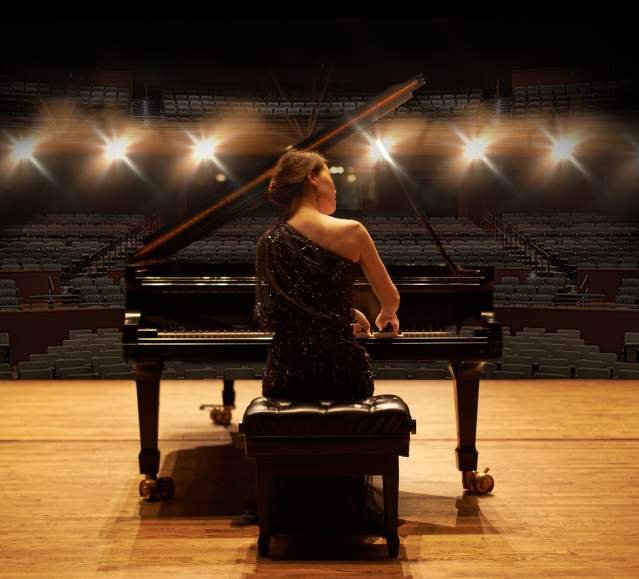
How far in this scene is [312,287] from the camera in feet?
6.16

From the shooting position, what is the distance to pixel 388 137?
13.1 metres

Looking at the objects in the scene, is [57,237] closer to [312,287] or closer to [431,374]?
[431,374]

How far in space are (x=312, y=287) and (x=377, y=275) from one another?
199 millimetres

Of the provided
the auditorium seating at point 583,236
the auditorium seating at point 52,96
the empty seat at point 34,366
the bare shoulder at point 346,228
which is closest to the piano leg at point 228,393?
the bare shoulder at point 346,228

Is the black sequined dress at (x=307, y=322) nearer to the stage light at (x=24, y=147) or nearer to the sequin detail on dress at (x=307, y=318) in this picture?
the sequin detail on dress at (x=307, y=318)

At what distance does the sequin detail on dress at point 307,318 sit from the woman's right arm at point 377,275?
0.14 ft

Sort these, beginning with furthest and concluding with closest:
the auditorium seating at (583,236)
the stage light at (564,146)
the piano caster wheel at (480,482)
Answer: the stage light at (564,146) → the auditorium seating at (583,236) → the piano caster wheel at (480,482)

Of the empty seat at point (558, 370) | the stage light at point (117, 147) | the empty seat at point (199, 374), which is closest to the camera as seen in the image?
the empty seat at point (199, 374)

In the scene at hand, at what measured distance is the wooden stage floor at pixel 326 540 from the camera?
1859mm

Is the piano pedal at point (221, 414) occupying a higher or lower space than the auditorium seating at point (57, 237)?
lower

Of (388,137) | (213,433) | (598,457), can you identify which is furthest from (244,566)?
(388,137)

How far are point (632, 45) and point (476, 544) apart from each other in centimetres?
1276

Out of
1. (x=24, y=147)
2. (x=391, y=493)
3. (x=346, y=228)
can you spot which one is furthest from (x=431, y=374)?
(x=24, y=147)

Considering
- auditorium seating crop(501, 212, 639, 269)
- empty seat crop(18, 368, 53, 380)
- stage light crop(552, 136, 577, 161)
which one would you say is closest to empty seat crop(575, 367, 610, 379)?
empty seat crop(18, 368, 53, 380)
